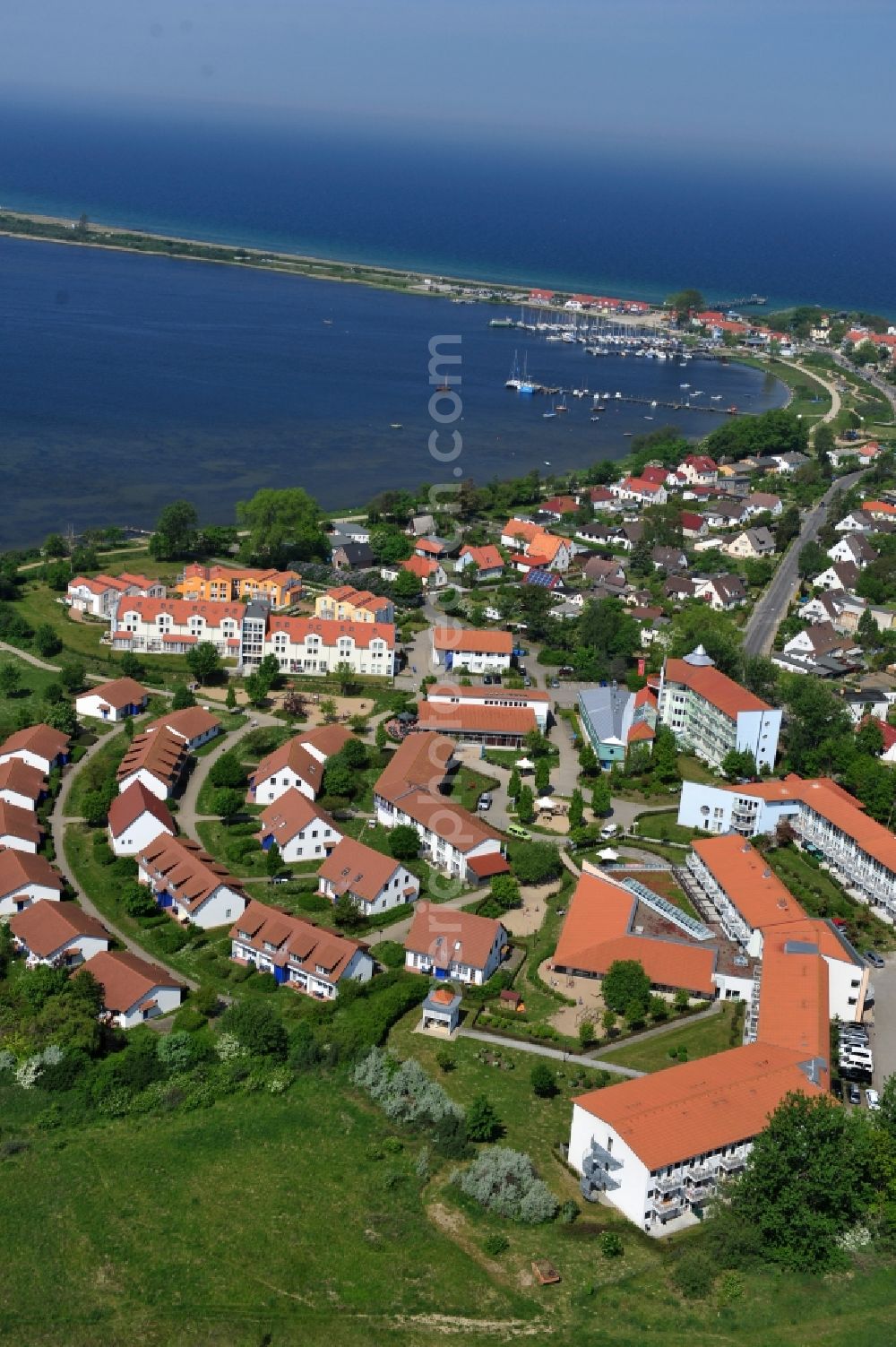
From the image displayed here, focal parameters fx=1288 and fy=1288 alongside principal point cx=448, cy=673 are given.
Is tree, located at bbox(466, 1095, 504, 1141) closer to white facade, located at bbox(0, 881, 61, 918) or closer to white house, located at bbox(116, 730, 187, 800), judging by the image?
white facade, located at bbox(0, 881, 61, 918)

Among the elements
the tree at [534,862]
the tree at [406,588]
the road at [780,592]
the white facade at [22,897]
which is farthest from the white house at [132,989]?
the road at [780,592]

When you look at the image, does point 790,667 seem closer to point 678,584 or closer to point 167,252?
point 678,584

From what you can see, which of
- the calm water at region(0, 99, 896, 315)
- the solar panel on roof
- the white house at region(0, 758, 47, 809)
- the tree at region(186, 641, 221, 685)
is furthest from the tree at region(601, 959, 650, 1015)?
the calm water at region(0, 99, 896, 315)

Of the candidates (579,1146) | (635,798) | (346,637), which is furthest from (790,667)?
(579,1146)

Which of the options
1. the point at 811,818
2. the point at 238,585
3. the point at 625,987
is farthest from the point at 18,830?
the point at 811,818

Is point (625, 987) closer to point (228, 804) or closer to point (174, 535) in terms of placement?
point (228, 804)

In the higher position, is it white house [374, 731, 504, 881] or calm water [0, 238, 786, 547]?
calm water [0, 238, 786, 547]
